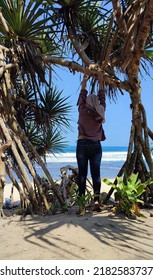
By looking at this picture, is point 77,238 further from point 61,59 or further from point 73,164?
Result: point 73,164

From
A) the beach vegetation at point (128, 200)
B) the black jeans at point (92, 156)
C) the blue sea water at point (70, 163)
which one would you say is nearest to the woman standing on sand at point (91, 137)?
the black jeans at point (92, 156)

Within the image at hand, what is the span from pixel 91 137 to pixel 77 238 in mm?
1330

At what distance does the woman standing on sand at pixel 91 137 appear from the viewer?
3.61 meters

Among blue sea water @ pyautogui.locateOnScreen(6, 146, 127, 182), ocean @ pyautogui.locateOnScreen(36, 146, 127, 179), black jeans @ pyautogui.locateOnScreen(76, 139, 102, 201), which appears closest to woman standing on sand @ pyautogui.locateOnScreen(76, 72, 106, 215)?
black jeans @ pyautogui.locateOnScreen(76, 139, 102, 201)

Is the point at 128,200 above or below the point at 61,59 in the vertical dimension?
below

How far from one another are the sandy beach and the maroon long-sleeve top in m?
0.86

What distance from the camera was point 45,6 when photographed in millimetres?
4047

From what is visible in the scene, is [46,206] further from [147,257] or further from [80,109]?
[147,257]

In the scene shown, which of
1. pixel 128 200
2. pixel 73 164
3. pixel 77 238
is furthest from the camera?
pixel 73 164

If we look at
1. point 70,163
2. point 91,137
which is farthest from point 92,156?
point 70,163

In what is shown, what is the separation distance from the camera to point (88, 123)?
3.66 metres
